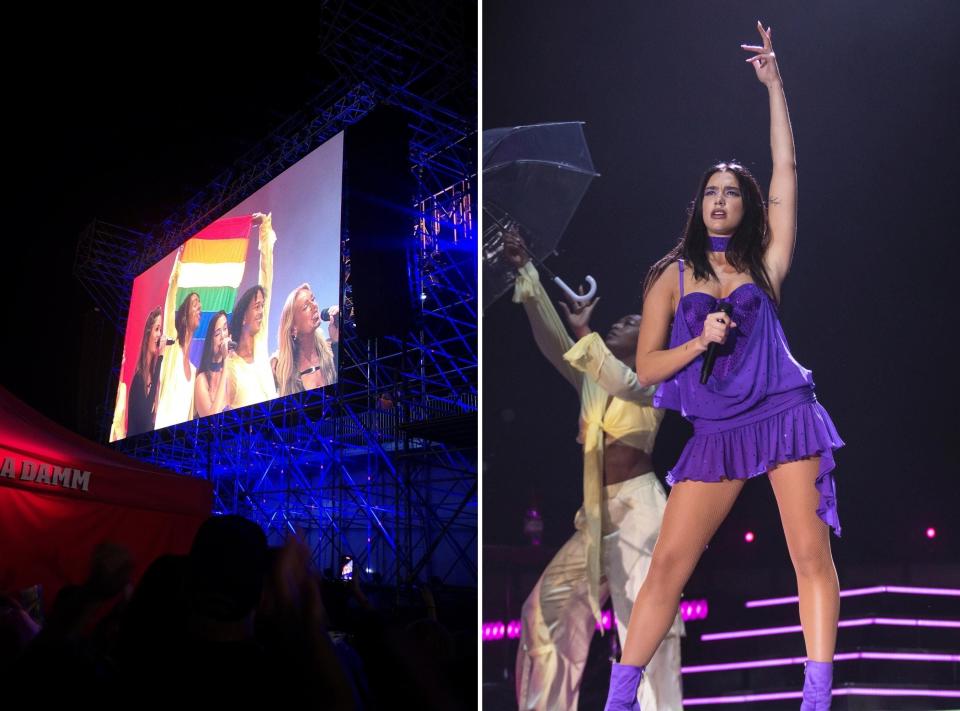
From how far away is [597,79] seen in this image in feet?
11.0

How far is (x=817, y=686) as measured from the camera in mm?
2666

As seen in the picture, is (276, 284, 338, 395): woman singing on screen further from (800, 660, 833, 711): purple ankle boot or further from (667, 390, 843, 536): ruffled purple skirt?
(800, 660, 833, 711): purple ankle boot

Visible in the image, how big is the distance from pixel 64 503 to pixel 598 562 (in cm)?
405

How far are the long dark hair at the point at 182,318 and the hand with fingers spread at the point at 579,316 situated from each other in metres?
7.07

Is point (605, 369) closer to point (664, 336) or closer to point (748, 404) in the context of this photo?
point (664, 336)

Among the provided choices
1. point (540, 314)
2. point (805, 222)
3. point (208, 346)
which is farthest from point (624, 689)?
point (208, 346)

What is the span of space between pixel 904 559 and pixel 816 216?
122cm

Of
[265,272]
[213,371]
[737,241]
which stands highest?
[265,272]

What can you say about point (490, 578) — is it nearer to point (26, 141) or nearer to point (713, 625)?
point (713, 625)

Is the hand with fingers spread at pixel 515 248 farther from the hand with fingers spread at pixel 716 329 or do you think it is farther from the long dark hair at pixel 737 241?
the hand with fingers spread at pixel 716 329

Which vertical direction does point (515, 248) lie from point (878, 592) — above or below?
above

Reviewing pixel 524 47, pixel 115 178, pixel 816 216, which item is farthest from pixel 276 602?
pixel 115 178

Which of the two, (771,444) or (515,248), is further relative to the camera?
(515,248)

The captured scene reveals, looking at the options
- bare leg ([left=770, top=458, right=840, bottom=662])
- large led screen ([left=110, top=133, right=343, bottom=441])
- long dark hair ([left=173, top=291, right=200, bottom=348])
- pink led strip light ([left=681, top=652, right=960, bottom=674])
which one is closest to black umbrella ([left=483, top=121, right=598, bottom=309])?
bare leg ([left=770, top=458, right=840, bottom=662])
